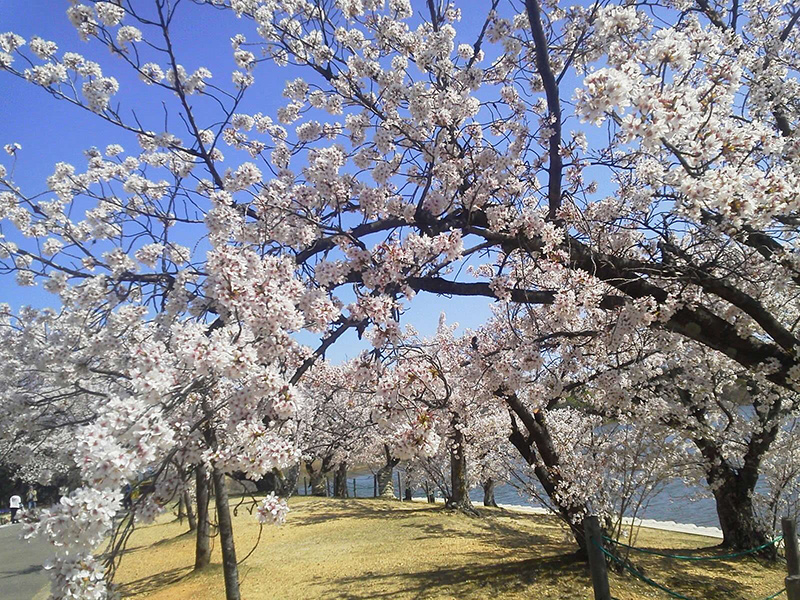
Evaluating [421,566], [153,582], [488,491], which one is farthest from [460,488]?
[153,582]

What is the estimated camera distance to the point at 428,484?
18922 mm

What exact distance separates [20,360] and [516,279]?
7.20m

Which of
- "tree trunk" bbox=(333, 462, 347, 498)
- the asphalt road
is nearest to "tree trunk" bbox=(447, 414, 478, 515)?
the asphalt road

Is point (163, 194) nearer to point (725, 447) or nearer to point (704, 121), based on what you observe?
point (704, 121)

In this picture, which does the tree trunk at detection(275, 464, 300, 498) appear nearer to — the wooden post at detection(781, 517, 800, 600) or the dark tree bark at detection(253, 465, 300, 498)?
the dark tree bark at detection(253, 465, 300, 498)

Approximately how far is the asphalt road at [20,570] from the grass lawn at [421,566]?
1642mm

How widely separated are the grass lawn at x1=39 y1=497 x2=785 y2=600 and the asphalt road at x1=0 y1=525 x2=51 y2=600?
1.64 m

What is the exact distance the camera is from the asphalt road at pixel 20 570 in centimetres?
961

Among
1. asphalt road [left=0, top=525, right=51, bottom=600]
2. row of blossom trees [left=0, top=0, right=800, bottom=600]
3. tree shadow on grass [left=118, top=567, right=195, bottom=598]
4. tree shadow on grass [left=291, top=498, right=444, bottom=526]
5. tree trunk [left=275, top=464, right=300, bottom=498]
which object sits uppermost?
row of blossom trees [left=0, top=0, right=800, bottom=600]

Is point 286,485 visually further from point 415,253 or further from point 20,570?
point 20,570

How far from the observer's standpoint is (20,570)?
1175 centimetres

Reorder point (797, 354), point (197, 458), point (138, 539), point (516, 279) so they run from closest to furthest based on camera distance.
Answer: point (197, 458)
point (797, 354)
point (516, 279)
point (138, 539)

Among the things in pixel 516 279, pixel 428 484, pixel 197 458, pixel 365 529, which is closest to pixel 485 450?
pixel 365 529

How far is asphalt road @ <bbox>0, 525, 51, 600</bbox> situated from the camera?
961 cm
